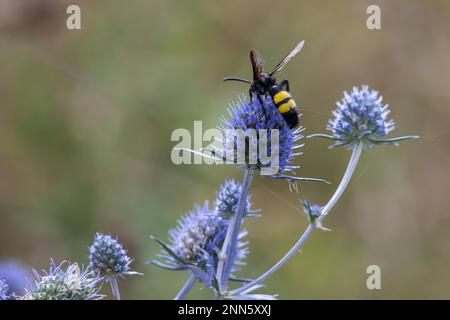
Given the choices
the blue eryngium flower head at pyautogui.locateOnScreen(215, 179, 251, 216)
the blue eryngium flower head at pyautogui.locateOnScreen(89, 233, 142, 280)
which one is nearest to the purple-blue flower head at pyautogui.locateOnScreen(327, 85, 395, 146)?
the blue eryngium flower head at pyautogui.locateOnScreen(215, 179, 251, 216)

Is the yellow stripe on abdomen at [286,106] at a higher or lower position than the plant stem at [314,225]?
higher

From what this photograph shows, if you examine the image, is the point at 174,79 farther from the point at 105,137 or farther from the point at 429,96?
the point at 429,96

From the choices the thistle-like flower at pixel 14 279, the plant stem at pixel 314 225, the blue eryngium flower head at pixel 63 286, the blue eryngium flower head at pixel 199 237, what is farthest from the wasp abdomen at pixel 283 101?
the thistle-like flower at pixel 14 279

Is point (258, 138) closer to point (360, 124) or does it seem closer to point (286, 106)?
point (286, 106)

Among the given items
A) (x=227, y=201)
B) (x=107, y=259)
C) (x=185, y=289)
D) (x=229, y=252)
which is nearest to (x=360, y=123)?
(x=227, y=201)

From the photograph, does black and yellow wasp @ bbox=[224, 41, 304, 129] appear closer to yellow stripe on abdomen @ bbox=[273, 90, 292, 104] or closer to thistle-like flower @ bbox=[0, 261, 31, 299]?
yellow stripe on abdomen @ bbox=[273, 90, 292, 104]

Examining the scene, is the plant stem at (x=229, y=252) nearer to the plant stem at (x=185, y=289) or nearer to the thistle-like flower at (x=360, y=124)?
the plant stem at (x=185, y=289)
